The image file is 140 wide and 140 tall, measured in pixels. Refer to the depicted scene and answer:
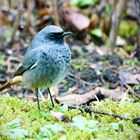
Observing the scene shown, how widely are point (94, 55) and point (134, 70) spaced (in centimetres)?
97

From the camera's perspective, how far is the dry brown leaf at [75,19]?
824 cm

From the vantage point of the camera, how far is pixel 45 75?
4566 millimetres

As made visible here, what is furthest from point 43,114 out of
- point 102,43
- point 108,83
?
point 102,43

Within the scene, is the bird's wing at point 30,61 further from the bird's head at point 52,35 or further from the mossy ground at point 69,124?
the mossy ground at point 69,124

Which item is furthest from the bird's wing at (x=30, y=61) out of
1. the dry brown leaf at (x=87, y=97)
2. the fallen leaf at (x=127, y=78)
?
the fallen leaf at (x=127, y=78)

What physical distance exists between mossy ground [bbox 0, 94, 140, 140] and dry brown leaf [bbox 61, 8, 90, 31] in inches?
162

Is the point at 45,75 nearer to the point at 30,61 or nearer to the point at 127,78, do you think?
the point at 30,61

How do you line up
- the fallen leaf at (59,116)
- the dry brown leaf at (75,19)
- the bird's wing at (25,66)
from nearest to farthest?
1. the fallen leaf at (59,116)
2. the bird's wing at (25,66)
3. the dry brown leaf at (75,19)

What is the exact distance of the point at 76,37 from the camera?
8.29 m

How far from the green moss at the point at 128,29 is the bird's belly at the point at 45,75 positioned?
4.19m

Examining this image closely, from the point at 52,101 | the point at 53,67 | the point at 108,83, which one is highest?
the point at 53,67

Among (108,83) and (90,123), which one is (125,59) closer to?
(108,83)

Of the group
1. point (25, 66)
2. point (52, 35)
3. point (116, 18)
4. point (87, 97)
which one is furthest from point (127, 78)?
point (25, 66)

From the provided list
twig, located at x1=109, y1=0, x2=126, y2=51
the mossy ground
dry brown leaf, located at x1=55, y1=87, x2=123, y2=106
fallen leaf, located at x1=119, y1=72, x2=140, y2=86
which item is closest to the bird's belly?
dry brown leaf, located at x1=55, y1=87, x2=123, y2=106
